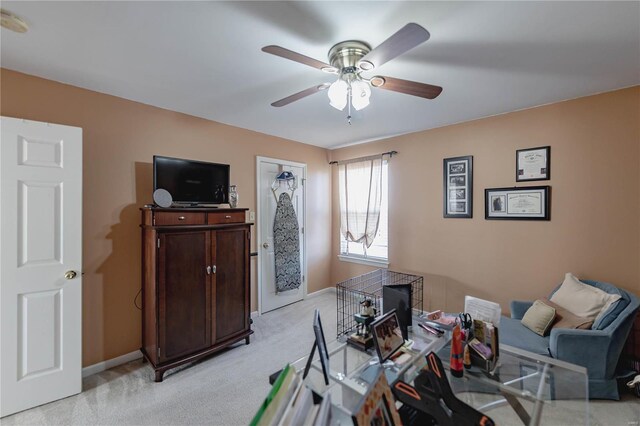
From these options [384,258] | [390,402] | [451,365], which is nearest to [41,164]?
[390,402]

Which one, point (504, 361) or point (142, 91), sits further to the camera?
point (142, 91)

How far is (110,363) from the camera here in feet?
7.99

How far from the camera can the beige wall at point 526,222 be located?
7.62 feet

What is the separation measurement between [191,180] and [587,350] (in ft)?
11.9

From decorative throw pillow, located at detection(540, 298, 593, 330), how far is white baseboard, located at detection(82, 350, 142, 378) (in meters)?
3.78

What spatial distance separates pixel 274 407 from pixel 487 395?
130cm

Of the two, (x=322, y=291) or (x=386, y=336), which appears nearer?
(x=386, y=336)

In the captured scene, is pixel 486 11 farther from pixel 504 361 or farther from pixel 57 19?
pixel 57 19

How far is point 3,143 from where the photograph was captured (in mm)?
1838

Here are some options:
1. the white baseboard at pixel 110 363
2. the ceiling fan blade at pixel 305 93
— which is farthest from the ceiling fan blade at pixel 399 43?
the white baseboard at pixel 110 363

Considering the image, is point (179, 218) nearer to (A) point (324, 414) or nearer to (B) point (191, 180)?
(B) point (191, 180)

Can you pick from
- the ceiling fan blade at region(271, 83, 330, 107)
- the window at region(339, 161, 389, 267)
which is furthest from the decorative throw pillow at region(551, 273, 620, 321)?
the ceiling fan blade at region(271, 83, 330, 107)

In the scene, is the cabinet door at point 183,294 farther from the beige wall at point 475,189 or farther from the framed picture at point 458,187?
the framed picture at point 458,187

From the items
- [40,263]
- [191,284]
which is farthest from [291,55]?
[40,263]
